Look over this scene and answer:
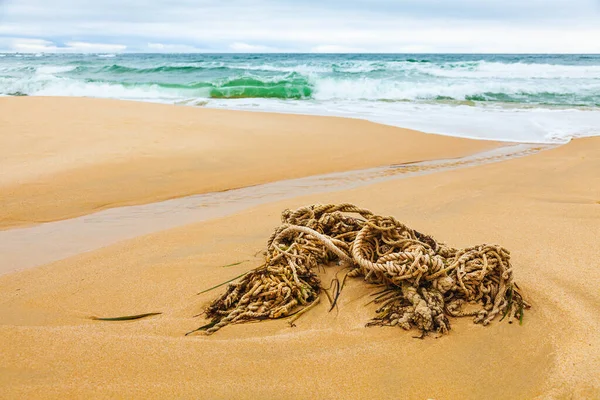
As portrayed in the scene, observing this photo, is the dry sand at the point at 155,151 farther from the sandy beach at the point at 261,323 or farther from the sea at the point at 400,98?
the sea at the point at 400,98

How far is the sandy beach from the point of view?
1973mm

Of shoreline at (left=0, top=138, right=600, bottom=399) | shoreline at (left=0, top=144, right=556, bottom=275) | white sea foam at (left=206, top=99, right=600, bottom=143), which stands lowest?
shoreline at (left=0, top=144, right=556, bottom=275)

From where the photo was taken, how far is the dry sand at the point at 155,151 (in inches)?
195

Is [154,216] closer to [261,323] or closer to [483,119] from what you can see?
[261,323]

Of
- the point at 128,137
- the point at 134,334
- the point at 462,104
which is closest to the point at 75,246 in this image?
the point at 134,334

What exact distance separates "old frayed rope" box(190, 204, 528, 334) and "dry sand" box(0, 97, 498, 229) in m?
2.57

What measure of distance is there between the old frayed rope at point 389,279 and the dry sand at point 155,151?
2572 millimetres

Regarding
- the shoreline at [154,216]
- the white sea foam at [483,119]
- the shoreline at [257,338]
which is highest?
the white sea foam at [483,119]

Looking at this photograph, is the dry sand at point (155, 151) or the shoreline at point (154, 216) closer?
the shoreline at point (154, 216)

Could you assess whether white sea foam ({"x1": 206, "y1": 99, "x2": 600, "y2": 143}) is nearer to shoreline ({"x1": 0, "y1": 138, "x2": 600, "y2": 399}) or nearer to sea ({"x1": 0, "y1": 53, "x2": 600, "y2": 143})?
sea ({"x1": 0, "y1": 53, "x2": 600, "y2": 143})

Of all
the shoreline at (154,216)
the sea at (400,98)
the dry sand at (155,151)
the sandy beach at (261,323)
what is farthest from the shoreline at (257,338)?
the sea at (400,98)

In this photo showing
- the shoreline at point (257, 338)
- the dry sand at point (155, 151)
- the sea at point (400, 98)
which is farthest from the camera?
the sea at point (400, 98)

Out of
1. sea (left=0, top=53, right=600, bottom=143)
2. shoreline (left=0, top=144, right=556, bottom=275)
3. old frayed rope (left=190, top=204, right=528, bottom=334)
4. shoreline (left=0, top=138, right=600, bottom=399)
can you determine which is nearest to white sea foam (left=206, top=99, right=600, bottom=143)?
sea (left=0, top=53, right=600, bottom=143)

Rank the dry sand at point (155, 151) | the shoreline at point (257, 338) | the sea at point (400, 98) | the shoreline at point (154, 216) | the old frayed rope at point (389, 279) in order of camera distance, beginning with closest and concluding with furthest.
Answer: the shoreline at point (257, 338)
the old frayed rope at point (389, 279)
the shoreline at point (154, 216)
the dry sand at point (155, 151)
the sea at point (400, 98)
